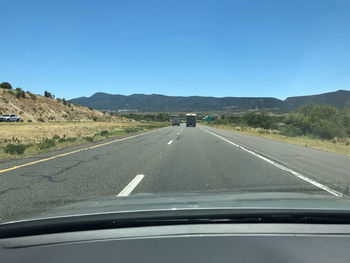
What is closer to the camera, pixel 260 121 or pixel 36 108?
pixel 260 121

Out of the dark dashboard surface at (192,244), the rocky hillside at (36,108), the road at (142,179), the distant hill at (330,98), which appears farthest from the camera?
the distant hill at (330,98)

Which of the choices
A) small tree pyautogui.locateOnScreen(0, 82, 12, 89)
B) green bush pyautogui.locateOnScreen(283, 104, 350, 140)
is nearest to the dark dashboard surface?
green bush pyautogui.locateOnScreen(283, 104, 350, 140)

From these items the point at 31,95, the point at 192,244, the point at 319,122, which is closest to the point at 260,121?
the point at 319,122

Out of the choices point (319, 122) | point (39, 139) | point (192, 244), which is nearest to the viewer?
point (192, 244)

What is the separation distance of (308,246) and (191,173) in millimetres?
6074

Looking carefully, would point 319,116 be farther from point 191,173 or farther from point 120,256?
point 120,256

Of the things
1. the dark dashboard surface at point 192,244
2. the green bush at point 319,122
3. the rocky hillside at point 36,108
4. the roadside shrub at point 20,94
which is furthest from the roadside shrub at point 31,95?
the dark dashboard surface at point 192,244

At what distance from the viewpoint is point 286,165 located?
10.4 meters

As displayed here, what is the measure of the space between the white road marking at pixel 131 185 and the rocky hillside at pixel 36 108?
68204 millimetres

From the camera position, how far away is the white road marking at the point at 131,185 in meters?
6.38

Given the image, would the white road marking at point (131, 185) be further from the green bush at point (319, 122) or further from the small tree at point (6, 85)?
the small tree at point (6, 85)

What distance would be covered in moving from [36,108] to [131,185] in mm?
81851

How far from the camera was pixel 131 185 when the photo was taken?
719 cm

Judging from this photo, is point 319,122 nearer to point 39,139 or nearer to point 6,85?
point 39,139
